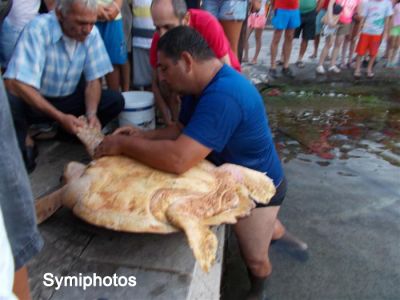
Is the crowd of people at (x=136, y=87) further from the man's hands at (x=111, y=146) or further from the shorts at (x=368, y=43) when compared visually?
the shorts at (x=368, y=43)

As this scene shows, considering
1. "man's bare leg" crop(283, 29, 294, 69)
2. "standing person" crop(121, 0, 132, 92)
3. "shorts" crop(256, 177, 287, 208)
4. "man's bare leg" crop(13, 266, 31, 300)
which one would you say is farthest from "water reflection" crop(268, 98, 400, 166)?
"man's bare leg" crop(13, 266, 31, 300)

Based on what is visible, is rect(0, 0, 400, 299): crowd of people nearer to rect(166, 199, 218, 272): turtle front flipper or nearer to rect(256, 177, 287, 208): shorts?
rect(256, 177, 287, 208): shorts

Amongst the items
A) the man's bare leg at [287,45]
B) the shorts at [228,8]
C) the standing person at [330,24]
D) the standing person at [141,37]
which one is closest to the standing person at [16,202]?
the standing person at [141,37]

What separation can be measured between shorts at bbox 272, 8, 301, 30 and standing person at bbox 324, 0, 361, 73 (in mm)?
864

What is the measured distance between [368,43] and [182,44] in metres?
6.04

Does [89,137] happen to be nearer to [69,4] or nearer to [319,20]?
[69,4]

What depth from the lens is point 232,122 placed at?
187 centimetres

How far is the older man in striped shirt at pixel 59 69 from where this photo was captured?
2580 mm

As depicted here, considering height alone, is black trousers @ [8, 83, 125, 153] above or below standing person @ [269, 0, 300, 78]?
below

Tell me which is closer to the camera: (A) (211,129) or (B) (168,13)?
(A) (211,129)

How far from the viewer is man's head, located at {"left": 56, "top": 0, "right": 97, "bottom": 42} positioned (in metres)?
2.49

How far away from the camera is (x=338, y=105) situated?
614 centimetres

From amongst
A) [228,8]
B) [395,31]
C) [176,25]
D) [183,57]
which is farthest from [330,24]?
[183,57]

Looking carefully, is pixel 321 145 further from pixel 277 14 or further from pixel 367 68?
pixel 367 68
